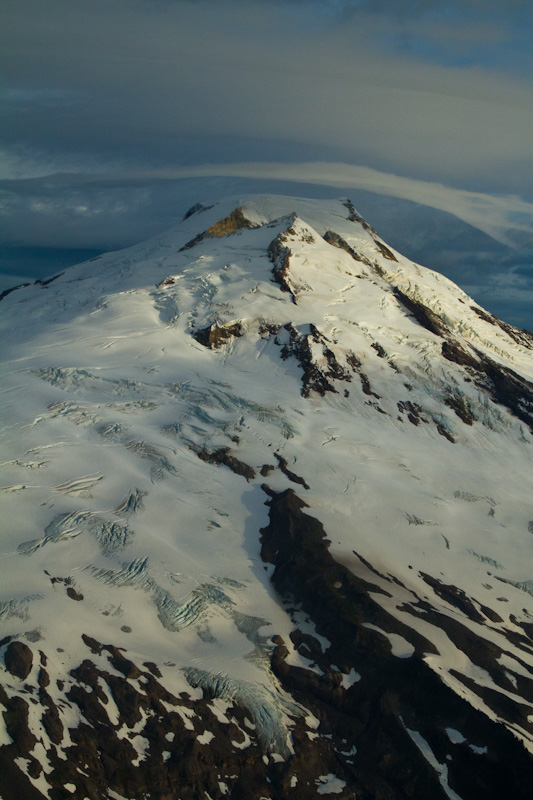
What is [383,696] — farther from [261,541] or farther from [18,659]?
[18,659]

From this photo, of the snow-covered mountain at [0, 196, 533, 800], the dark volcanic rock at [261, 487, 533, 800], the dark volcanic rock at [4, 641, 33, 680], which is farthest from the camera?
the dark volcanic rock at [4, 641, 33, 680]

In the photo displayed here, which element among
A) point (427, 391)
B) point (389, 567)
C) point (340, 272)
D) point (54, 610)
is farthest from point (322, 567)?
point (340, 272)

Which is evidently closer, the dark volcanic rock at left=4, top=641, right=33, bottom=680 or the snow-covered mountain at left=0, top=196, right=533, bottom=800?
the snow-covered mountain at left=0, top=196, right=533, bottom=800

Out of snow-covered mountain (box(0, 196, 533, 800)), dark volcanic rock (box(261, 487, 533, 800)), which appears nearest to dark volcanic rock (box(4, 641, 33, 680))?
snow-covered mountain (box(0, 196, 533, 800))

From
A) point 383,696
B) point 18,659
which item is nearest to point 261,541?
point 383,696

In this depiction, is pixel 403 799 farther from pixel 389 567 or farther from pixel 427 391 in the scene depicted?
pixel 427 391

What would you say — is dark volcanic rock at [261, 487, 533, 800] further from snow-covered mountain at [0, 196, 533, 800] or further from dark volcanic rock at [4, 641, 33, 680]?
dark volcanic rock at [4, 641, 33, 680]

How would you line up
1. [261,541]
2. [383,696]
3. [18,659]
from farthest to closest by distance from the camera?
[261,541], [383,696], [18,659]

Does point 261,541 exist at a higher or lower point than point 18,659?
higher

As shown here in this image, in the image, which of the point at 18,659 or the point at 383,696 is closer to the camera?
the point at 18,659
